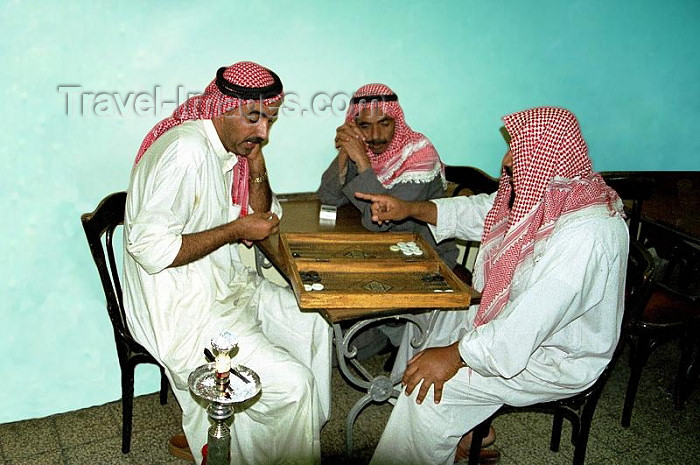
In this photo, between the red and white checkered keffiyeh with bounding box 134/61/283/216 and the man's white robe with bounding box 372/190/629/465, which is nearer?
the man's white robe with bounding box 372/190/629/465

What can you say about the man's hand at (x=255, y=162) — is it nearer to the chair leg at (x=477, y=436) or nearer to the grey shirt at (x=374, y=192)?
the grey shirt at (x=374, y=192)

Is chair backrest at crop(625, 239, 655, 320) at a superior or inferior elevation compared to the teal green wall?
inferior

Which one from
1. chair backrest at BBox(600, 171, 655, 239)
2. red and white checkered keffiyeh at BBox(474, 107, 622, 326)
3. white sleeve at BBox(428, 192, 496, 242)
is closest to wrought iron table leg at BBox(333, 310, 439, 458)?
red and white checkered keffiyeh at BBox(474, 107, 622, 326)

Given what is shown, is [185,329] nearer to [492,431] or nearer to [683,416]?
[492,431]

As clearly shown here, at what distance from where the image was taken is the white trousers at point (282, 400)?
2586 mm

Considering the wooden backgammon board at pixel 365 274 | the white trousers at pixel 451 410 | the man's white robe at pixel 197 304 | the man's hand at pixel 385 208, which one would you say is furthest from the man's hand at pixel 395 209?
the white trousers at pixel 451 410

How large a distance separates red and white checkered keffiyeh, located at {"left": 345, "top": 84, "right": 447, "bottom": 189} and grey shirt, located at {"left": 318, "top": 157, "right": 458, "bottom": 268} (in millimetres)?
52

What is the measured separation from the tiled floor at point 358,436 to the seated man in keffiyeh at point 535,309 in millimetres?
699

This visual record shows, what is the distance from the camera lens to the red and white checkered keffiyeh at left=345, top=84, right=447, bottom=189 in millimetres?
3436

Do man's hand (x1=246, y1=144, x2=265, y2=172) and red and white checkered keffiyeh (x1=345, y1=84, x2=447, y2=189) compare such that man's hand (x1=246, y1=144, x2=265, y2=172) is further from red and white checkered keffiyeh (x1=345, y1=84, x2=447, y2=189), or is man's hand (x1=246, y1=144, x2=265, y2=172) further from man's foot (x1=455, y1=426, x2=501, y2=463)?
man's foot (x1=455, y1=426, x2=501, y2=463)

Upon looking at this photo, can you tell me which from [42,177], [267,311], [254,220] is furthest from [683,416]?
[42,177]

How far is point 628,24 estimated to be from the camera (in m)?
4.23

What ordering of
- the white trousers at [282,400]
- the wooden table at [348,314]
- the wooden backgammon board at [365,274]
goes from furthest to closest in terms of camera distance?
the white trousers at [282,400]
the wooden table at [348,314]
the wooden backgammon board at [365,274]

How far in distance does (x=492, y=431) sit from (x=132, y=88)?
2301 mm
